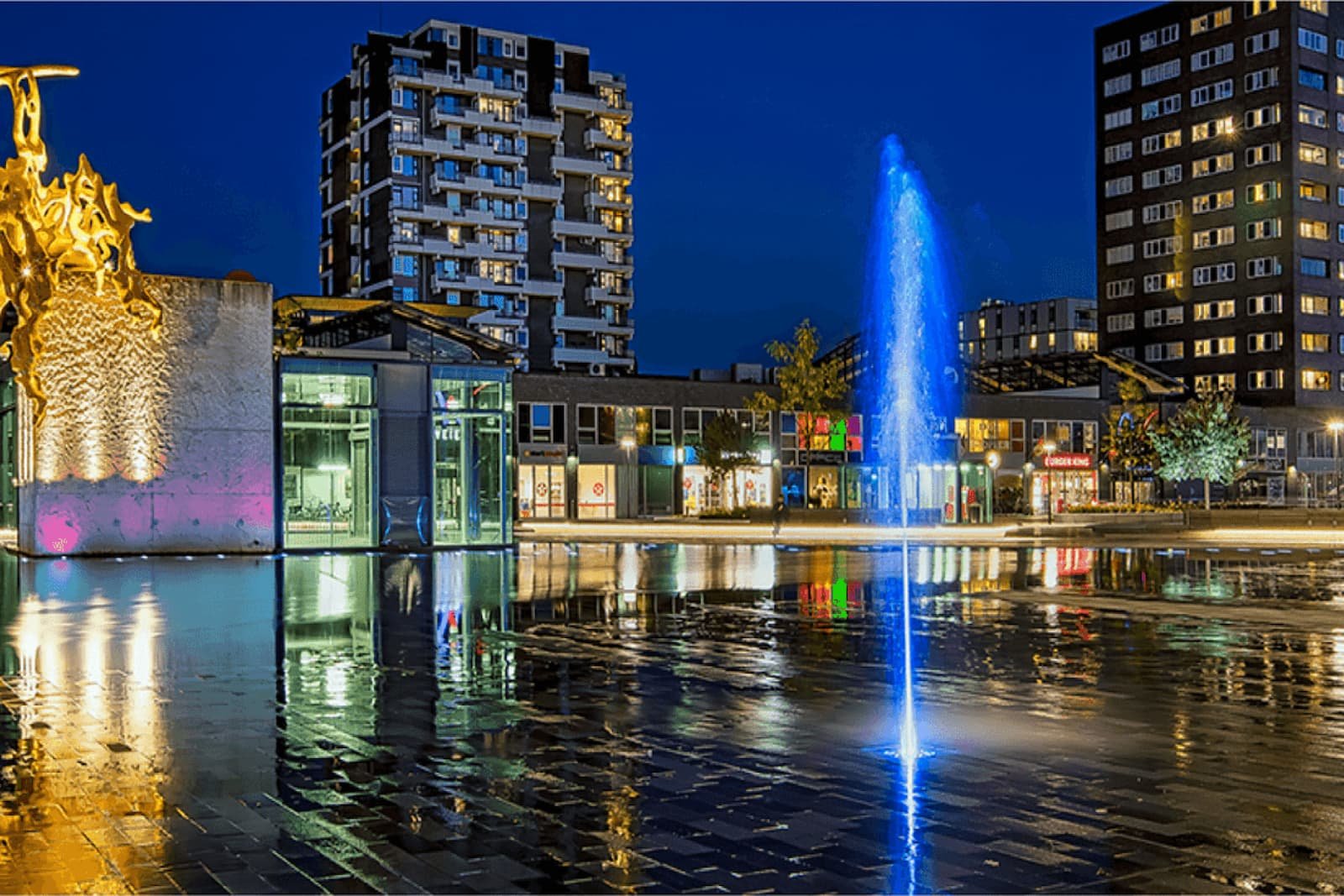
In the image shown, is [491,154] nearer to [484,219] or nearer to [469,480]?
[484,219]

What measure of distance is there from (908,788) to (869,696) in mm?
3748

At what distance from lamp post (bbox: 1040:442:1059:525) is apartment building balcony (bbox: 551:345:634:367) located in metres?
36.3

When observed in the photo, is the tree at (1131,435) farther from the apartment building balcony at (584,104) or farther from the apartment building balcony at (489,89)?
the apartment building balcony at (489,89)

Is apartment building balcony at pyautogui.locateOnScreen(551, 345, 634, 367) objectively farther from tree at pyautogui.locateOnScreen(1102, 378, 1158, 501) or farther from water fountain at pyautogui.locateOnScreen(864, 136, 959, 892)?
tree at pyautogui.locateOnScreen(1102, 378, 1158, 501)

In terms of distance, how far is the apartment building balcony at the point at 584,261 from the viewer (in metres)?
107

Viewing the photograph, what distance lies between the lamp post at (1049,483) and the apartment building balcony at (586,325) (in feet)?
122

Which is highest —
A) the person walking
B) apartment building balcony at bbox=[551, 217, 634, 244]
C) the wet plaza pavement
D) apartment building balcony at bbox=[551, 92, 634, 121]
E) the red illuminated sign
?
apartment building balcony at bbox=[551, 92, 634, 121]

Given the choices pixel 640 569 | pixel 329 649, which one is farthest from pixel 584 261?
pixel 329 649

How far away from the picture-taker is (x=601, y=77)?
111m

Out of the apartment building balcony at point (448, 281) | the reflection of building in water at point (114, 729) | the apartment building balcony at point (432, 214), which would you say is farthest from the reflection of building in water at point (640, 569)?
the apartment building balcony at point (432, 214)

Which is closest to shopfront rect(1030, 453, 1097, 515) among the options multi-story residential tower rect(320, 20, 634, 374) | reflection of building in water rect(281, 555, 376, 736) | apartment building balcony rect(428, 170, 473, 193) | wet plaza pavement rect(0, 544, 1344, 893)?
multi-story residential tower rect(320, 20, 634, 374)

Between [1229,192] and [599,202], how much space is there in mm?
50005

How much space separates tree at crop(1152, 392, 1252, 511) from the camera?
7256cm

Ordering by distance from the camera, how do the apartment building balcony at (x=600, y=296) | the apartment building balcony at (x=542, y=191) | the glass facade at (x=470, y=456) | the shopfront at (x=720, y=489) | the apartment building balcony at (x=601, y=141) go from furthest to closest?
the apartment building balcony at (x=601, y=141) → the apartment building balcony at (x=600, y=296) → the apartment building balcony at (x=542, y=191) → the shopfront at (x=720, y=489) → the glass facade at (x=470, y=456)
